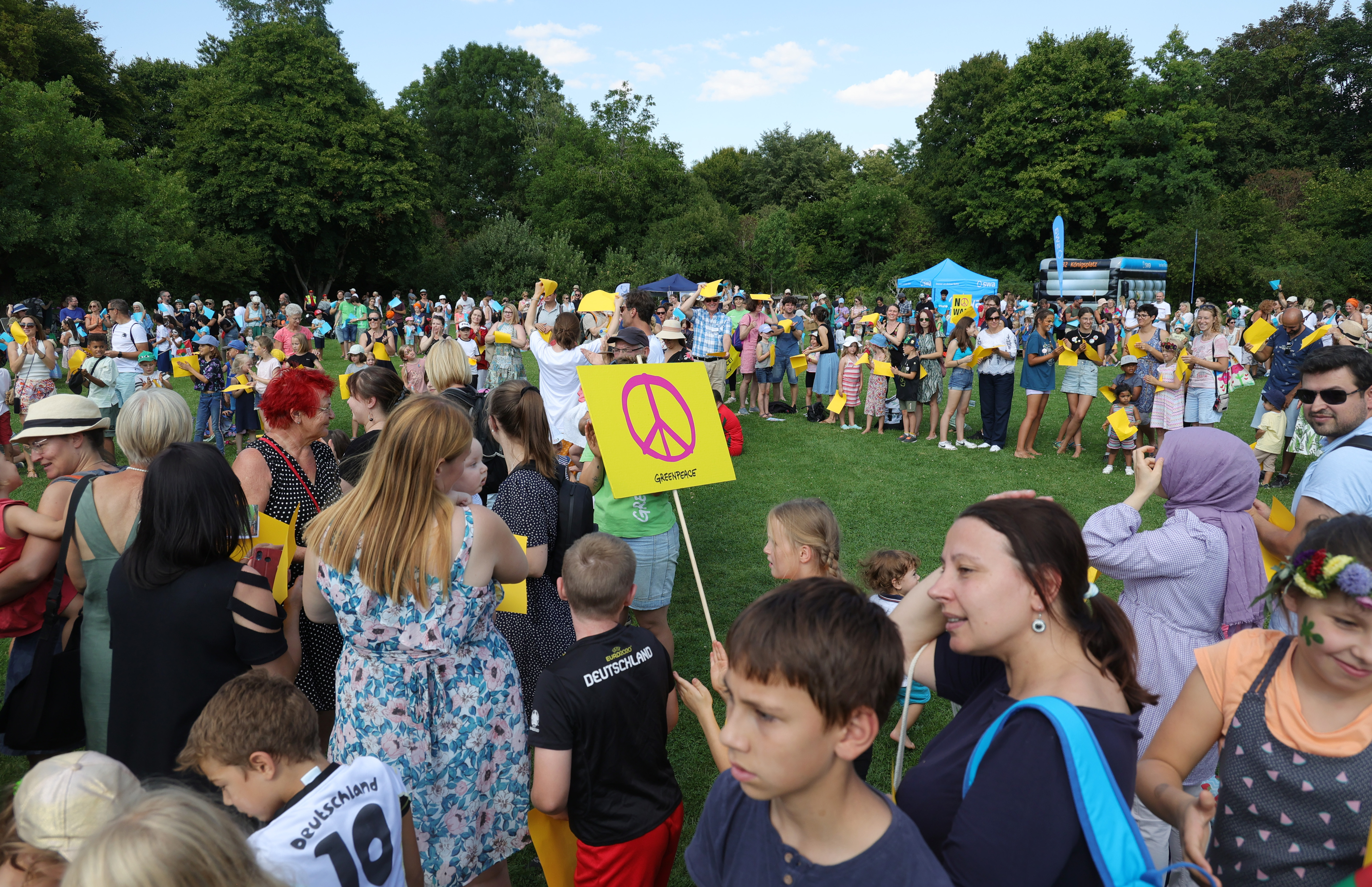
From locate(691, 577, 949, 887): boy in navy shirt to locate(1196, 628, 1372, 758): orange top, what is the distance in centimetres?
99

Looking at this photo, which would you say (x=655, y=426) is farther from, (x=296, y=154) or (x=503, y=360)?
(x=296, y=154)

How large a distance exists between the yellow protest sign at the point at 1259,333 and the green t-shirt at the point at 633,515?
1024 centimetres

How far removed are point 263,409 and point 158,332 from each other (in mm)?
18687

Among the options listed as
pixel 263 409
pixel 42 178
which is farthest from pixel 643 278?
pixel 263 409

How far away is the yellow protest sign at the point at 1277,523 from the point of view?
10.4 ft

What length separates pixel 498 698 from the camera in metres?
2.69

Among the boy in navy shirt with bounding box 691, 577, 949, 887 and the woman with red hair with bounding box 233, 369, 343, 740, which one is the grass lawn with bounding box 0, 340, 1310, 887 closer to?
the woman with red hair with bounding box 233, 369, 343, 740

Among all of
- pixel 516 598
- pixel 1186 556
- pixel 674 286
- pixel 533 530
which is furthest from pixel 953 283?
pixel 516 598

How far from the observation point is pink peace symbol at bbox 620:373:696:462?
4055 mm

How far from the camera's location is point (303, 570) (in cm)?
350

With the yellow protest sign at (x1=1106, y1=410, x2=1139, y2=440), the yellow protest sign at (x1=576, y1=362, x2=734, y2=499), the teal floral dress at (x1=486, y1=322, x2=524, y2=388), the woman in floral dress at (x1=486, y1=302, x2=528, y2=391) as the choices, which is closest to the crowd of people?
the yellow protest sign at (x1=576, y1=362, x2=734, y2=499)

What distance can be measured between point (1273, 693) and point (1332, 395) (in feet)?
7.76

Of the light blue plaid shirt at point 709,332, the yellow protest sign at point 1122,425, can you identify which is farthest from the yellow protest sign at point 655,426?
the light blue plaid shirt at point 709,332

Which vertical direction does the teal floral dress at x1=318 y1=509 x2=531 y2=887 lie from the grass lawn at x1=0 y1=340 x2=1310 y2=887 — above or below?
above
